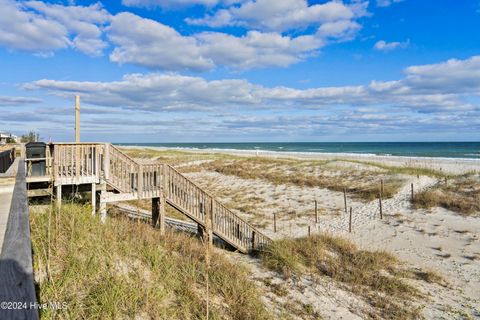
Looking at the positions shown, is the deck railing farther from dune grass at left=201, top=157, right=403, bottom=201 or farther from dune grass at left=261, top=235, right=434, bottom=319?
dune grass at left=201, top=157, right=403, bottom=201

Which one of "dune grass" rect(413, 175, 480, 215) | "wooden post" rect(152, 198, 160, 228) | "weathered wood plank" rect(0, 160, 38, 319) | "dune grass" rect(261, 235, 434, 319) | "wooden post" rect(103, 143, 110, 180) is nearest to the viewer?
"weathered wood plank" rect(0, 160, 38, 319)

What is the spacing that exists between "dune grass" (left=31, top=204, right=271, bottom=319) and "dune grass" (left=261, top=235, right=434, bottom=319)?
325cm

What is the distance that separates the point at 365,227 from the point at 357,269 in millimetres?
7248

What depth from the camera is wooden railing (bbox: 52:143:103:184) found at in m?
10.6

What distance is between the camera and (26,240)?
2332mm

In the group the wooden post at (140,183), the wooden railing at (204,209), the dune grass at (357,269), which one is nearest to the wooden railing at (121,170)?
the wooden post at (140,183)

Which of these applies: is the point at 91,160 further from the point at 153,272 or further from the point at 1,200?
the point at 153,272

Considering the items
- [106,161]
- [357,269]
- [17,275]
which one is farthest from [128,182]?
[17,275]

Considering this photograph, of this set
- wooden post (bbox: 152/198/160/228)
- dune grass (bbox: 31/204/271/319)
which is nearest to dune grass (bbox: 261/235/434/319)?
dune grass (bbox: 31/204/271/319)

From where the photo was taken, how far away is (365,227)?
17.0 meters

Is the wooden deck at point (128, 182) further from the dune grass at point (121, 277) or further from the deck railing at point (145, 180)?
the dune grass at point (121, 277)

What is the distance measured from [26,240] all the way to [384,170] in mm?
28594

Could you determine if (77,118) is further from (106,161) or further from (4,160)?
(4,160)

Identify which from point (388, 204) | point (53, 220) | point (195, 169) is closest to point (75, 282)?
point (53, 220)
